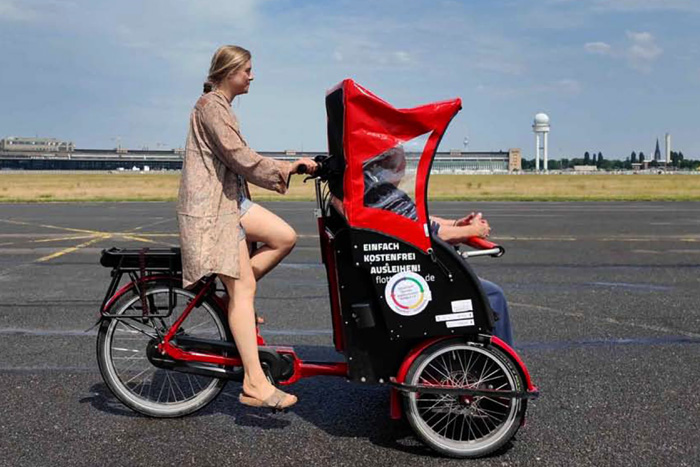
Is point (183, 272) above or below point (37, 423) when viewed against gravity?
above

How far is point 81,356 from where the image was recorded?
5109 millimetres

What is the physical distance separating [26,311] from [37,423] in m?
3.10

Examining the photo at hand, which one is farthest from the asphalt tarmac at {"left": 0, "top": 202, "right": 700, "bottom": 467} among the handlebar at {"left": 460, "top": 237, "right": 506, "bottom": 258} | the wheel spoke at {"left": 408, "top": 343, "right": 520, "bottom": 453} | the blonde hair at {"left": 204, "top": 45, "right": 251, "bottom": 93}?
the blonde hair at {"left": 204, "top": 45, "right": 251, "bottom": 93}

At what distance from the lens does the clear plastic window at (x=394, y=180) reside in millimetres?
3305

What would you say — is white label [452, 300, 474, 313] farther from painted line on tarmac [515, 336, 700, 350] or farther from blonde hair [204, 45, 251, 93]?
painted line on tarmac [515, 336, 700, 350]

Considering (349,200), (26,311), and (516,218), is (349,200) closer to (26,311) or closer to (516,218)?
(26,311)

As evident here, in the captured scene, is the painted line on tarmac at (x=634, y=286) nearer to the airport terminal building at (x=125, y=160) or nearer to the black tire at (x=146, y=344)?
the black tire at (x=146, y=344)

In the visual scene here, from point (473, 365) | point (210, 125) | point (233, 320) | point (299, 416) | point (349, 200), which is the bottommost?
point (299, 416)

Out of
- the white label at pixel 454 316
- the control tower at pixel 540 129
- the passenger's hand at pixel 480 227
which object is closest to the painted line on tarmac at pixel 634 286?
the passenger's hand at pixel 480 227

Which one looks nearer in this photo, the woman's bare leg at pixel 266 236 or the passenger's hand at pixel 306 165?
the passenger's hand at pixel 306 165

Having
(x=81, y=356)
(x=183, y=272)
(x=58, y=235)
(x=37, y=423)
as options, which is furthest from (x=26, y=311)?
(x=58, y=235)

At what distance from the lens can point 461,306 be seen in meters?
3.39

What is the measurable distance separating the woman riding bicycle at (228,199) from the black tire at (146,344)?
0.96 feet

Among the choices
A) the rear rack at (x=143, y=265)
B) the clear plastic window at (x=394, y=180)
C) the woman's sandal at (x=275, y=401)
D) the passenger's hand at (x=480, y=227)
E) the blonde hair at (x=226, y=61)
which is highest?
the blonde hair at (x=226, y=61)
